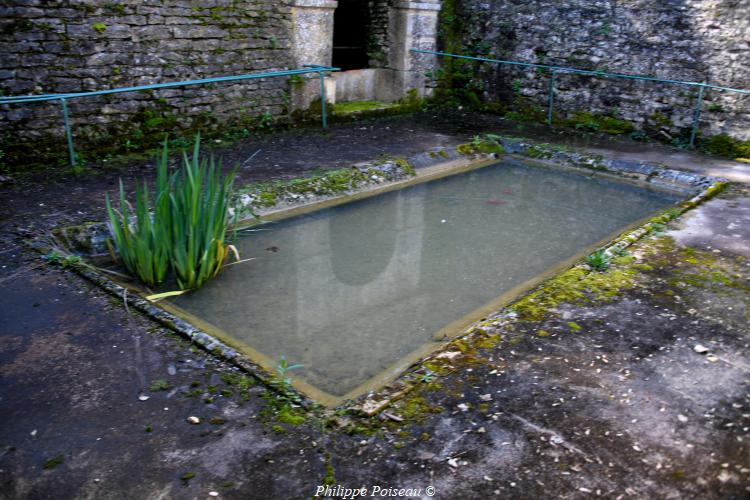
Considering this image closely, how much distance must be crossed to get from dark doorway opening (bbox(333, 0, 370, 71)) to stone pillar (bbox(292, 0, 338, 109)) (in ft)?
4.54

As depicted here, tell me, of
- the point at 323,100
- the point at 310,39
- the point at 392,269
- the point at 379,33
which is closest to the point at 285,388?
the point at 392,269

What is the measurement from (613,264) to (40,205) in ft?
13.9

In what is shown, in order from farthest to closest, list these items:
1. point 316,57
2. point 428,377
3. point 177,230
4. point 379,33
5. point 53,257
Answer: point 379,33 → point 316,57 → point 53,257 → point 177,230 → point 428,377

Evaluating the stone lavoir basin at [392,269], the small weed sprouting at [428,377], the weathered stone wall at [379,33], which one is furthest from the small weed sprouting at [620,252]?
the weathered stone wall at [379,33]

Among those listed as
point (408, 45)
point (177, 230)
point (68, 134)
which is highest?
Result: point (408, 45)

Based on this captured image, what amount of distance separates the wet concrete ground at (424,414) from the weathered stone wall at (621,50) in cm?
415

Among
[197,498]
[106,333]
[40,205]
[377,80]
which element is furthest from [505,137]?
[197,498]

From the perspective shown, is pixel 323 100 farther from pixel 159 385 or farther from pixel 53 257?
pixel 159 385

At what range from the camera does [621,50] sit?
25.8 feet

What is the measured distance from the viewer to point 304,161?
645 centimetres

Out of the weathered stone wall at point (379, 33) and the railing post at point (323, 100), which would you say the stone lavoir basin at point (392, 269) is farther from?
the weathered stone wall at point (379, 33)

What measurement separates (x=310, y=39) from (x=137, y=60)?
2176 mm

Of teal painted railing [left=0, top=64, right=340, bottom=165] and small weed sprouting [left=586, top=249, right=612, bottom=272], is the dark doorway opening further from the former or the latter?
small weed sprouting [left=586, top=249, right=612, bottom=272]

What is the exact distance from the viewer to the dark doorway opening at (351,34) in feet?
30.6
